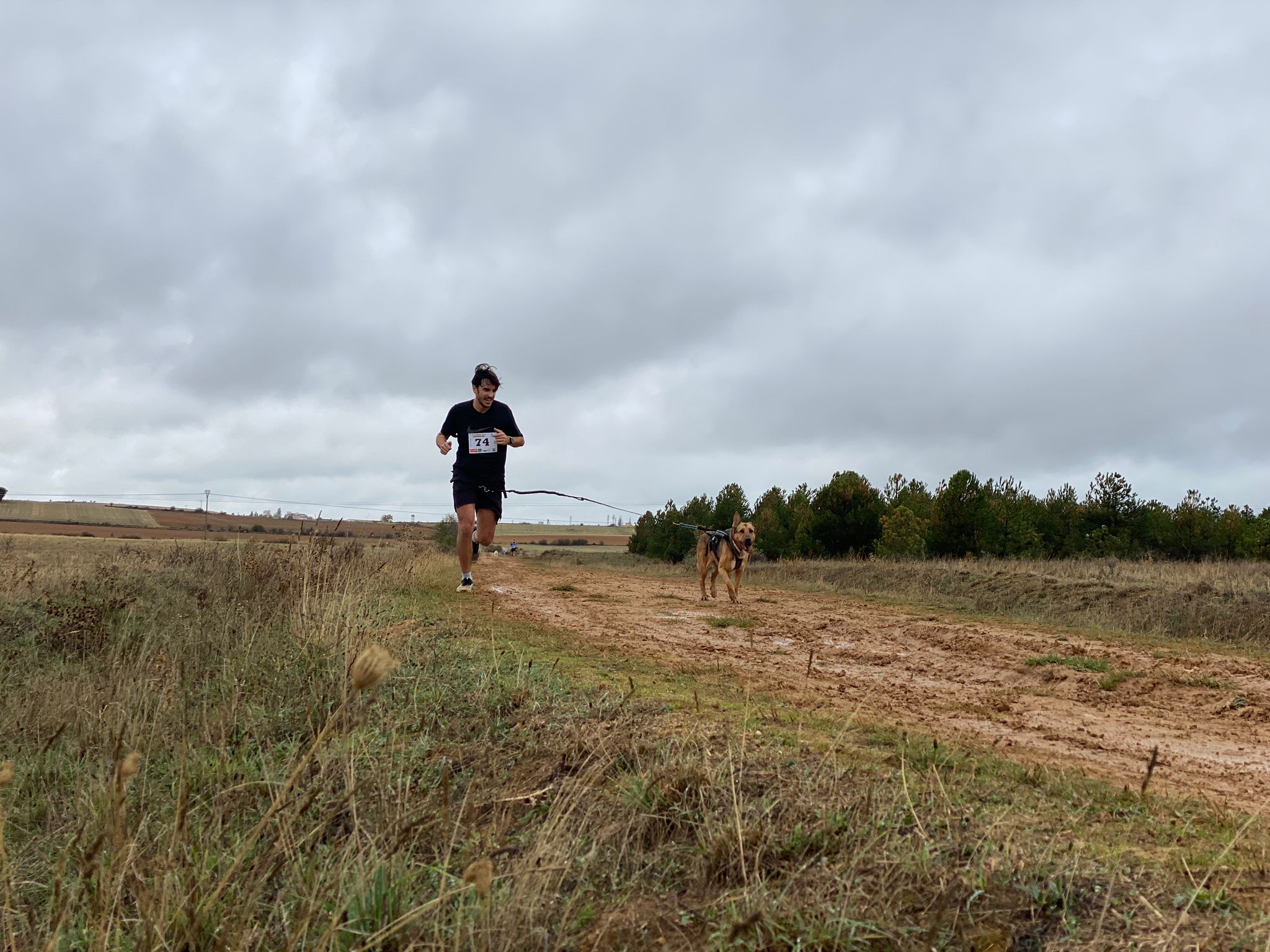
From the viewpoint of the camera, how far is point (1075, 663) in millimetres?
6828

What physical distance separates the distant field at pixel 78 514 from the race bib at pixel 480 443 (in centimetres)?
4761

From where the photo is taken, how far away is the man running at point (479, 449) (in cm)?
978

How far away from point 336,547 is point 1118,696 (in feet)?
30.3

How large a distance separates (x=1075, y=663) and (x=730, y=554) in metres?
6.74

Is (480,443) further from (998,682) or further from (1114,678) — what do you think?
(1114,678)

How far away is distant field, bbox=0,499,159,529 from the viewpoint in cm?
5509

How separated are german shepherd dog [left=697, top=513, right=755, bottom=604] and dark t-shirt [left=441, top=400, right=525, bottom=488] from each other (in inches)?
172

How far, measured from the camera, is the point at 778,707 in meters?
4.36

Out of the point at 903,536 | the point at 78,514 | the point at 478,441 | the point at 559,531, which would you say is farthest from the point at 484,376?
the point at 559,531

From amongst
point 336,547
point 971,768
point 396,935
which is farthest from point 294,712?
point 336,547

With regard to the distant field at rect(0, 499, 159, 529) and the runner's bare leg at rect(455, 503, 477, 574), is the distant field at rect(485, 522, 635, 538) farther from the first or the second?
the runner's bare leg at rect(455, 503, 477, 574)

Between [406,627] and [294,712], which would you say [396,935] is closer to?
[294,712]

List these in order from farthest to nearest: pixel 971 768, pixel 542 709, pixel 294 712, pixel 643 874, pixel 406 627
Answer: pixel 406 627 < pixel 294 712 < pixel 542 709 < pixel 971 768 < pixel 643 874

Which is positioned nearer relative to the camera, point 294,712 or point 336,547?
point 294,712
